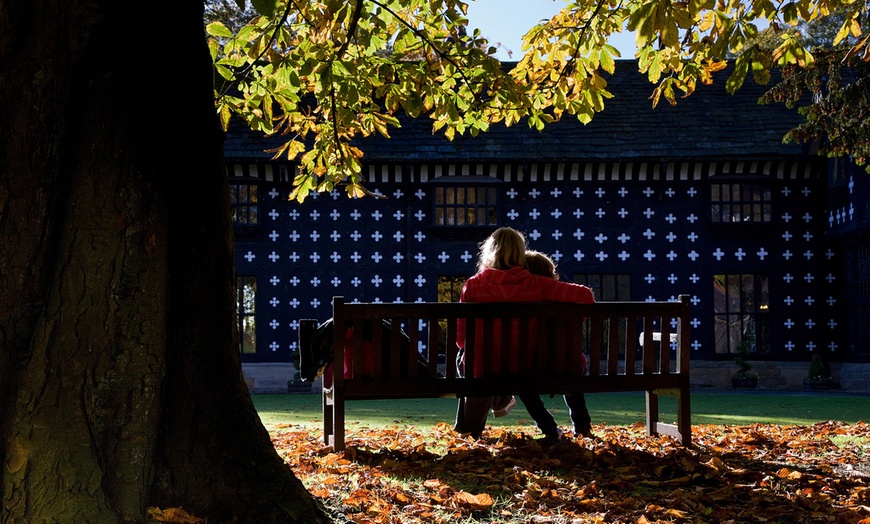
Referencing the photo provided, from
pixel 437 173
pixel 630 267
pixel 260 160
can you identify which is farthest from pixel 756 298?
pixel 260 160

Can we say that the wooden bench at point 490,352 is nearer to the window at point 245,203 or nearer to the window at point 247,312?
the window at point 245,203

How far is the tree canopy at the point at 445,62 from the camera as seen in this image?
5895 millimetres

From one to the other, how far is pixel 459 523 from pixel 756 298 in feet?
62.5

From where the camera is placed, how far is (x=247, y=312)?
2175cm

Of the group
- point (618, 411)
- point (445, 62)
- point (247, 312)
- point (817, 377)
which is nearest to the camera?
point (445, 62)

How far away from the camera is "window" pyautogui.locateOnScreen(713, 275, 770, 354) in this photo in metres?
21.6

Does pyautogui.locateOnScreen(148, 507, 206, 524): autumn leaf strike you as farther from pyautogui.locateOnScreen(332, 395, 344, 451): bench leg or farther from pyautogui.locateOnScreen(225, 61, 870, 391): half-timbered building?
pyautogui.locateOnScreen(225, 61, 870, 391): half-timbered building

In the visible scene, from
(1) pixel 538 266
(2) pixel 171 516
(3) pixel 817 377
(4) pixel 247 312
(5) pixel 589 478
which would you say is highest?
(1) pixel 538 266

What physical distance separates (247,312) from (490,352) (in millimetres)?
16305

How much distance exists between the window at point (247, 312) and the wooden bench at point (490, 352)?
15476mm

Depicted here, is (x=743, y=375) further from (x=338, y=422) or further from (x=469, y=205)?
(x=338, y=422)

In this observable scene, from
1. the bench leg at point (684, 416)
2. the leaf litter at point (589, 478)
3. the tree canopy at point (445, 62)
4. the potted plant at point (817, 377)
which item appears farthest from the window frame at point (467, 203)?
the bench leg at point (684, 416)

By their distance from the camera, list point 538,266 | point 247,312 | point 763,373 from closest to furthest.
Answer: point 538,266 < point 763,373 < point 247,312

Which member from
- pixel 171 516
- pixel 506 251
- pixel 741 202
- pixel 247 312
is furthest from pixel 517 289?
pixel 741 202
